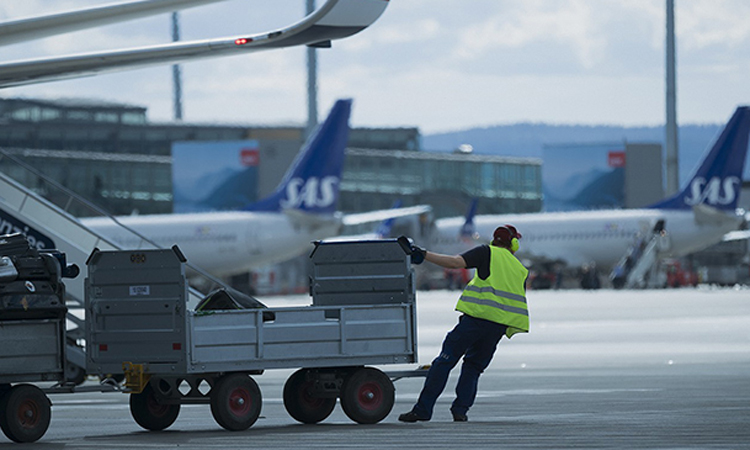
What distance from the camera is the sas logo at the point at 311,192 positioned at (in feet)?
173

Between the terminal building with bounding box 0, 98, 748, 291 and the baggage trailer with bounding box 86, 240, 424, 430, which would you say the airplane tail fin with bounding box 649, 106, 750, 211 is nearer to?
the terminal building with bounding box 0, 98, 748, 291

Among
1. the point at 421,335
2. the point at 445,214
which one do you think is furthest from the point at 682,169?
the point at 421,335

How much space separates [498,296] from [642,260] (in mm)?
54077

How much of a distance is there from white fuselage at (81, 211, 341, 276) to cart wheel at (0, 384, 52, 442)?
42584mm

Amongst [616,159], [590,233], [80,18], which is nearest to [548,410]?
[80,18]

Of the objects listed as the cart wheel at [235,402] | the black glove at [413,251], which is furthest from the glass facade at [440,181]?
the cart wheel at [235,402]

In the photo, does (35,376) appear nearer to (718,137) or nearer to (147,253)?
(147,253)

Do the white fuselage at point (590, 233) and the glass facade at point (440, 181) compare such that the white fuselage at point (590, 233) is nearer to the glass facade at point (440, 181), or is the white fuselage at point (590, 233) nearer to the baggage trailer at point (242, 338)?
the glass facade at point (440, 181)

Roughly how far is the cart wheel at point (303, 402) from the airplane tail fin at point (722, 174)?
182 ft

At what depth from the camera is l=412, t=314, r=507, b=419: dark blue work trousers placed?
12156 millimetres

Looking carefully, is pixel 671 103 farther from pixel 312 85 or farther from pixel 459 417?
pixel 459 417

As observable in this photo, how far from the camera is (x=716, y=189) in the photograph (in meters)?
65.4

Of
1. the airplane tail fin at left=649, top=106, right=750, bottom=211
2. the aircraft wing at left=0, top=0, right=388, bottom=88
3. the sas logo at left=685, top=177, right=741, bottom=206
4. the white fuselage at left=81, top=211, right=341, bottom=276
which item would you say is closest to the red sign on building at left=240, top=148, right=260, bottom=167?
the white fuselage at left=81, top=211, right=341, bottom=276

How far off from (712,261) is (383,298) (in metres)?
80.0
